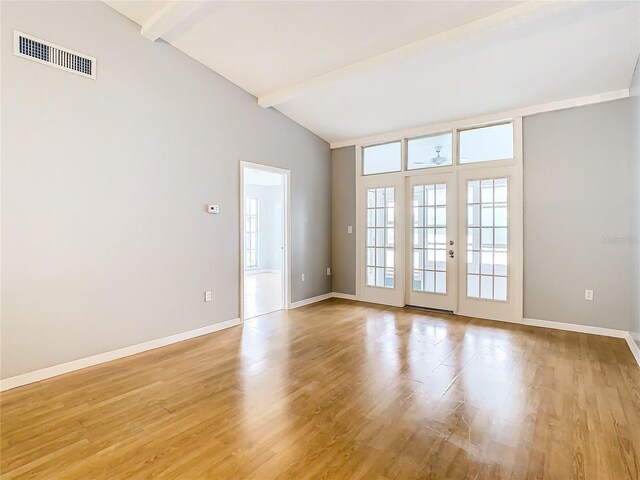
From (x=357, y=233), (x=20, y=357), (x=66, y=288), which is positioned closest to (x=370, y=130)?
(x=357, y=233)

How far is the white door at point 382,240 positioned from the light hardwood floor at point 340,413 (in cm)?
192

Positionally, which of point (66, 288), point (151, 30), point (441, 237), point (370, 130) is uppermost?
point (151, 30)

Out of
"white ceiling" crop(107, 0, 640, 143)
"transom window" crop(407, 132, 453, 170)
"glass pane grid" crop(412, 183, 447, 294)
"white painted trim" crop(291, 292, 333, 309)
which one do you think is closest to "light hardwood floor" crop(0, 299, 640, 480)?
"glass pane grid" crop(412, 183, 447, 294)

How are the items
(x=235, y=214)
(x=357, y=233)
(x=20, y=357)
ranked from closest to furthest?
(x=20, y=357) < (x=235, y=214) < (x=357, y=233)

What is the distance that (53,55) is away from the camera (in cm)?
299

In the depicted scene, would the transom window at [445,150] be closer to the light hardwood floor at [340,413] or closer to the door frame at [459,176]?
the door frame at [459,176]

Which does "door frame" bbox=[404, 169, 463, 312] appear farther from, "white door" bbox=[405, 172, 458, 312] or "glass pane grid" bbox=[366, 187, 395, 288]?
"glass pane grid" bbox=[366, 187, 395, 288]

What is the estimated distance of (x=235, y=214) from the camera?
461cm

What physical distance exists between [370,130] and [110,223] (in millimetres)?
4011

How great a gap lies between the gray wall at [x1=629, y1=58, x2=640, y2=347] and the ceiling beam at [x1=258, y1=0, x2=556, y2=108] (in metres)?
1.51

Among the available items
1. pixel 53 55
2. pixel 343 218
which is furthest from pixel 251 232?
pixel 53 55

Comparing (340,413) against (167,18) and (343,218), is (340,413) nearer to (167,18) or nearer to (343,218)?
(167,18)

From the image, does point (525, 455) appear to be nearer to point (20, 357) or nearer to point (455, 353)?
point (455, 353)

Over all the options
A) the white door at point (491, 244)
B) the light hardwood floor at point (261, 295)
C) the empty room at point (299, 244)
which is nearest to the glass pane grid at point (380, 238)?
the empty room at point (299, 244)
